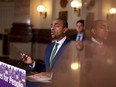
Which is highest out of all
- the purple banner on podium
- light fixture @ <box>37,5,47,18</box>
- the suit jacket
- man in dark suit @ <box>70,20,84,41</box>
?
light fixture @ <box>37,5,47,18</box>

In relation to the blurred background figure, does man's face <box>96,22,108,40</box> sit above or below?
above

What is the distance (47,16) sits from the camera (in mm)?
1426

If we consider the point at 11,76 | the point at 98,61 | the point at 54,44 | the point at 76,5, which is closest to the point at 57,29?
the point at 54,44

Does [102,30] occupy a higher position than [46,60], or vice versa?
[102,30]

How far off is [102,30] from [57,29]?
0.92 feet

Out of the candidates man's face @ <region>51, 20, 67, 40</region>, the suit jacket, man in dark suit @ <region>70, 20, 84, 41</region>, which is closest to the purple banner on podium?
the suit jacket

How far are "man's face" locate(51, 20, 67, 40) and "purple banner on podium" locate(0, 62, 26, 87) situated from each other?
287mm

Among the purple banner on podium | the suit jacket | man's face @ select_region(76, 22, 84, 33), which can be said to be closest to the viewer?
man's face @ select_region(76, 22, 84, 33)

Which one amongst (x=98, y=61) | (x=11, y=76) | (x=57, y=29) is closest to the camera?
(x=98, y=61)

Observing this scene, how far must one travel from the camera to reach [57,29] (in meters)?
1.43

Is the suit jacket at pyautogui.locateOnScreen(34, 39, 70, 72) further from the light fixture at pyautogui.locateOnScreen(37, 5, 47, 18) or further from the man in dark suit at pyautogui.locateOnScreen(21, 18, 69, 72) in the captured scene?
the light fixture at pyautogui.locateOnScreen(37, 5, 47, 18)

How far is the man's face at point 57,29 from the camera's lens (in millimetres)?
1414

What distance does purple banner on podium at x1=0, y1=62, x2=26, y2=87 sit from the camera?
1554 mm

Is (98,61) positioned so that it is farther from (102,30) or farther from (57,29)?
(57,29)
